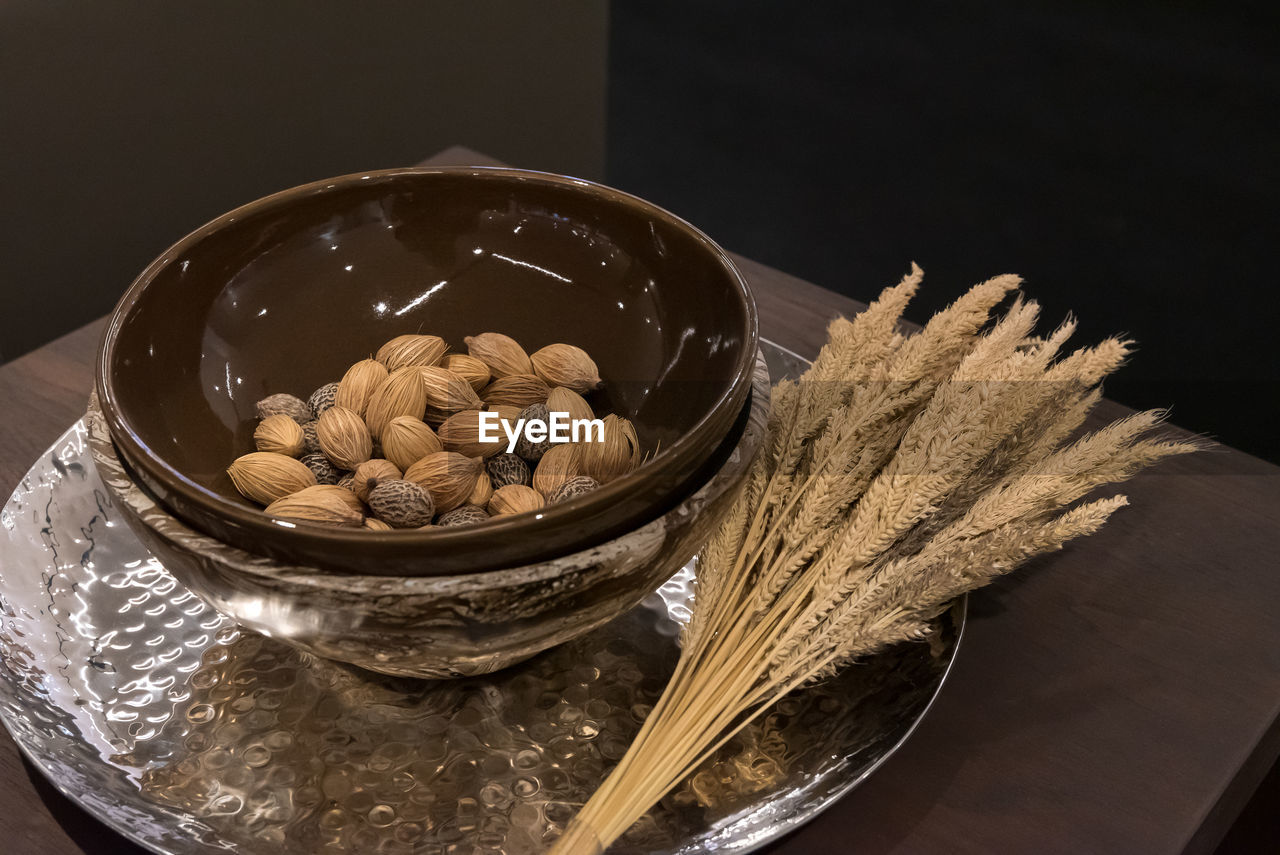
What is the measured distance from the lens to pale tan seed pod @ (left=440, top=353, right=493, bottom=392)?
0.58 metres

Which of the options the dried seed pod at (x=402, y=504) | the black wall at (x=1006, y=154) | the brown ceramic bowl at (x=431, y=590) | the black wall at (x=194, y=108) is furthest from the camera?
the black wall at (x=1006, y=154)

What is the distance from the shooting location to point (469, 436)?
1.82 feet

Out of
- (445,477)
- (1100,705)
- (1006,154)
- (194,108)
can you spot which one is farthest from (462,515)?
(1006,154)

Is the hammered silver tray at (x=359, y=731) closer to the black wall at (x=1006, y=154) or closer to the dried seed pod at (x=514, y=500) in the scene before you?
the dried seed pod at (x=514, y=500)

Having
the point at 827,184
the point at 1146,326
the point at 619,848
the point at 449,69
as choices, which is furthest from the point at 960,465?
the point at 827,184

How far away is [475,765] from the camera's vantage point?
0.48m

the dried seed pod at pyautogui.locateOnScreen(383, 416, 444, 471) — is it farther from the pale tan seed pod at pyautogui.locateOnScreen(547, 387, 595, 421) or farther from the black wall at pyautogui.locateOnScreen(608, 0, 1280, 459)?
the black wall at pyautogui.locateOnScreen(608, 0, 1280, 459)

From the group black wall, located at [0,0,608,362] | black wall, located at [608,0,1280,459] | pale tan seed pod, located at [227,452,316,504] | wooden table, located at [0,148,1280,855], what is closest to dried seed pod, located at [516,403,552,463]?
pale tan seed pod, located at [227,452,316,504]

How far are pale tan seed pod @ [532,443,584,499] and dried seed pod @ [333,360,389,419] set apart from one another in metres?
0.10

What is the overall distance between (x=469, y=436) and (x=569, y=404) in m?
0.05

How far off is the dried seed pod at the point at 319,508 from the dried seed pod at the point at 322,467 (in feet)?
0.14

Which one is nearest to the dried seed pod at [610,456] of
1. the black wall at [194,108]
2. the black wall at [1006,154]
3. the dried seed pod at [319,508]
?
the dried seed pod at [319,508]

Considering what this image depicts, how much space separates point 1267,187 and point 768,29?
1168 mm

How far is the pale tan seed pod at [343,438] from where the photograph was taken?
0.54 m
